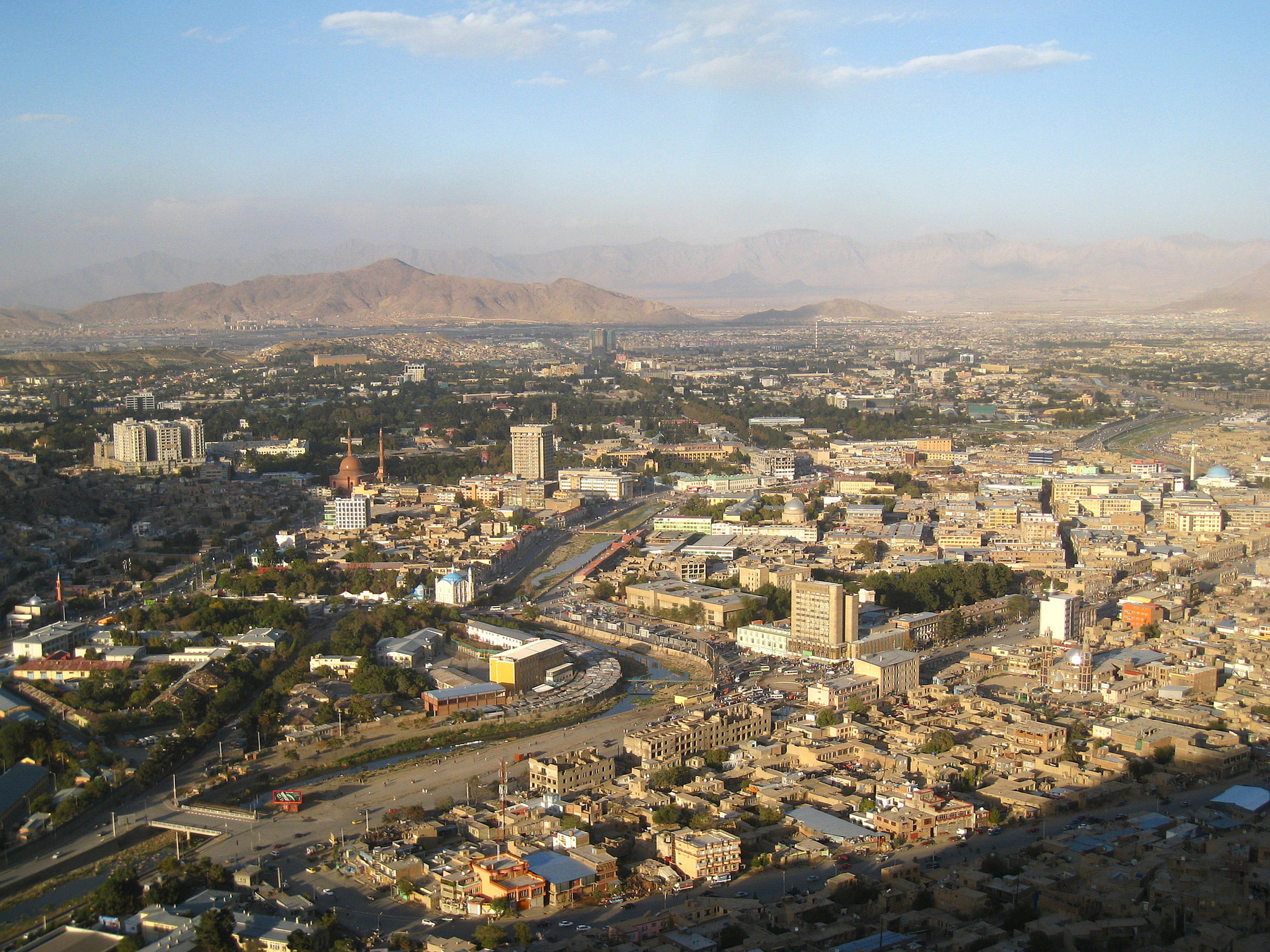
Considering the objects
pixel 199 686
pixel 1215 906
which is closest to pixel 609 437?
pixel 199 686

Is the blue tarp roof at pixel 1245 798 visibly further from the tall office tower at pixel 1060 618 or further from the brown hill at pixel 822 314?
the brown hill at pixel 822 314

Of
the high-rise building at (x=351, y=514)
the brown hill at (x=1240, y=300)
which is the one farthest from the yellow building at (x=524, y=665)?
the brown hill at (x=1240, y=300)

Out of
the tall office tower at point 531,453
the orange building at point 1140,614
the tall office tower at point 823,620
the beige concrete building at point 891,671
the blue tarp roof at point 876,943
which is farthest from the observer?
the tall office tower at point 531,453

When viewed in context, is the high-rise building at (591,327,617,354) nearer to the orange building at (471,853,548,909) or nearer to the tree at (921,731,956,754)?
the tree at (921,731,956,754)

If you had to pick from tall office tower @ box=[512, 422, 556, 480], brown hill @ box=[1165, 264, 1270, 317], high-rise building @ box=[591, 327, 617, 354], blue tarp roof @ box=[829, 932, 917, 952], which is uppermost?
brown hill @ box=[1165, 264, 1270, 317]

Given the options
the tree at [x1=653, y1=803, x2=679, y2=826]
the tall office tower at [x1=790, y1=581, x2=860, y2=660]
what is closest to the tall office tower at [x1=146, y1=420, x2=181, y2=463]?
the tall office tower at [x1=790, y1=581, x2=860, y2=660]

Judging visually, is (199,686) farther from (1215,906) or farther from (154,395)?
(154,395)

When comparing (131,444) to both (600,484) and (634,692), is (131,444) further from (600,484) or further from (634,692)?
(634,692)
